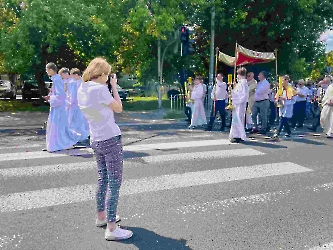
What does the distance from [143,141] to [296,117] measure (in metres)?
6.22

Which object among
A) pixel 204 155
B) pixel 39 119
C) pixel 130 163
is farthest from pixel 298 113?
pixel 39 119

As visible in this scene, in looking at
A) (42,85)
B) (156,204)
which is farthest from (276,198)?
(42,85)

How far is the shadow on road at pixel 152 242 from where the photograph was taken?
12.4ft

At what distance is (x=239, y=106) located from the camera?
977cm

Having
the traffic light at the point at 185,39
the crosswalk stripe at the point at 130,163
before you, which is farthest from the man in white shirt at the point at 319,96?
the crosswalk stripe at the point at 130,163

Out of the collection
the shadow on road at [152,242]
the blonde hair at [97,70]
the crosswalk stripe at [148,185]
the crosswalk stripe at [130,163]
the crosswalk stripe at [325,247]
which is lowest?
the crosswalk stripe at [325,247]

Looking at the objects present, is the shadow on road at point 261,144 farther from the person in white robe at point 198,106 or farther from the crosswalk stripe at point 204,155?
the person in white robe at point 198,106

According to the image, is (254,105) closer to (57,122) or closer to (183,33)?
(183,33)

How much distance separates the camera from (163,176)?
634cm

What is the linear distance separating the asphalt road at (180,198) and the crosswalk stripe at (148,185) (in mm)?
14

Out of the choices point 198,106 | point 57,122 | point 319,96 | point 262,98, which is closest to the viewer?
point 57,122

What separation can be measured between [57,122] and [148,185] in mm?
3389

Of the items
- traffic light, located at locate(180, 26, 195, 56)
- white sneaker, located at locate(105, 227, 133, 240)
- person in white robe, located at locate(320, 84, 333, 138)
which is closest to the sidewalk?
traffic light, located at locate(180, 26, 195, 56)

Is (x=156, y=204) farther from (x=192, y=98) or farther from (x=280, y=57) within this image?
(x=280, y=57)
